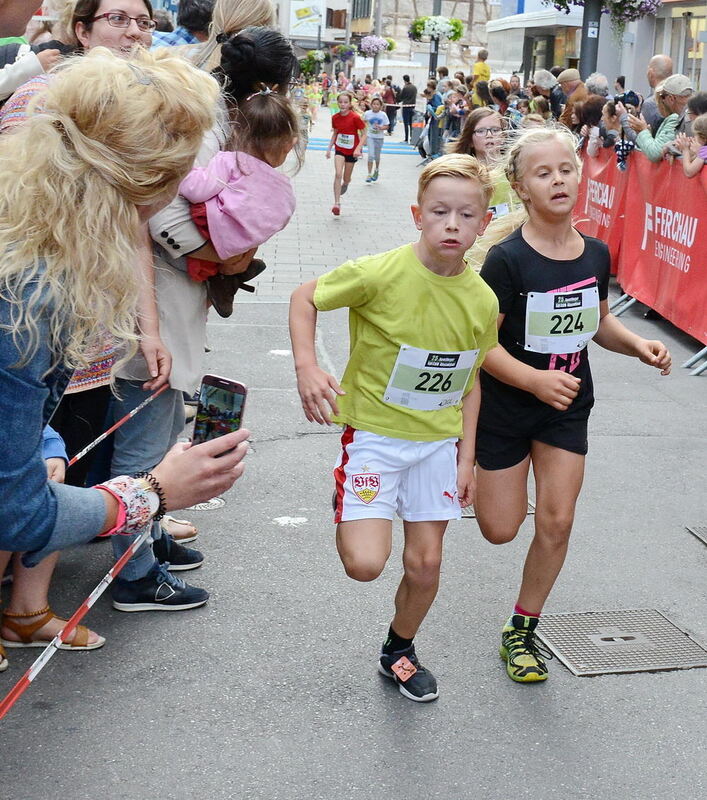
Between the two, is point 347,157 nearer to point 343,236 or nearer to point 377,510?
point 343,236

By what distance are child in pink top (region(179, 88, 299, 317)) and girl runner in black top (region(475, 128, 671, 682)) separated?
75 centimetres

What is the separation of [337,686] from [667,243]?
22.1ft

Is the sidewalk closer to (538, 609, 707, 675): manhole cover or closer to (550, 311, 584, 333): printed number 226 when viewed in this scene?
(538, 609, 707, 675): manhole cover

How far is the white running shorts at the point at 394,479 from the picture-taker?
342cm

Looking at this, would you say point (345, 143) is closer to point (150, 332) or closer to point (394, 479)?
point (150, 332)

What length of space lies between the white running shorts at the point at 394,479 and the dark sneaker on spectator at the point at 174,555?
3.82 ft

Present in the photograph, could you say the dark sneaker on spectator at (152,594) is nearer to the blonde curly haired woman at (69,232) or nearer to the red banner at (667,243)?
the blonde curly haired woman at (69,232)

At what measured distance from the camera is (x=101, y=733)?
328 cm

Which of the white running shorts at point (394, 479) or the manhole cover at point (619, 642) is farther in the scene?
the manhole cover at point (619, 642)

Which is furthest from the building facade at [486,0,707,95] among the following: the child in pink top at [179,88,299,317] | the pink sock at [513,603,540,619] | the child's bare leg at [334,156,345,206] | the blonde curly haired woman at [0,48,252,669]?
the blonde curly haired woman at [0,48,252,669]

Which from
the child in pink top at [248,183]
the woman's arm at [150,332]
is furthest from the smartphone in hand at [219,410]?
the child in pink top at [248,183]

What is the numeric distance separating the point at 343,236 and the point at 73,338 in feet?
40.5

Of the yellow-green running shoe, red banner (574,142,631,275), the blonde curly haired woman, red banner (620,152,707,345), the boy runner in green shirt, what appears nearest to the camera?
the blonde curly haired woman

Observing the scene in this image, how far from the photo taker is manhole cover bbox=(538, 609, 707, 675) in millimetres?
3850
